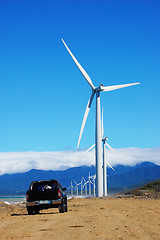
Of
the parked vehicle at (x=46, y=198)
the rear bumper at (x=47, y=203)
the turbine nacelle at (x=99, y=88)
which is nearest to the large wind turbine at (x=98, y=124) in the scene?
the turbine nacelle at (x=99, y=88)

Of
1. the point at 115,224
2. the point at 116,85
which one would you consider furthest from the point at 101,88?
the point at 115,224

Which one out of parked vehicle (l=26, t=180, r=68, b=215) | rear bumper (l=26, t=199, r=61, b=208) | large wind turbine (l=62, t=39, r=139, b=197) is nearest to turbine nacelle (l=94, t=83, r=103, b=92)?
large wind turbine (l=62, t=39, r=139, b=197)

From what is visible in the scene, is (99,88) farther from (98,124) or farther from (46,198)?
(46,198)

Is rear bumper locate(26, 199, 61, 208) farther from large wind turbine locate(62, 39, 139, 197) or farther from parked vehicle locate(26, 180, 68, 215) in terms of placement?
large wind turbine locate(62, 39, 139, 197)

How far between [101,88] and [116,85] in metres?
2.91

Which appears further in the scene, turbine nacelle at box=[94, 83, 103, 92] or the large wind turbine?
turbine nacelle at box=[94, 83, 103, 92]

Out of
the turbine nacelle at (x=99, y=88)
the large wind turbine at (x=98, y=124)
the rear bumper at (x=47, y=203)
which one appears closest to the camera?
the rear bumper at (x=47, y=203)

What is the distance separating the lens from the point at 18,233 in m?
13.9

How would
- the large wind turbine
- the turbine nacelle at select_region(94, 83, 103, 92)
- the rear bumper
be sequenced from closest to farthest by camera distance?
the rear bumper → the large wind turbine → the turbine nacelle at select_region(94, 83, 103, 92)

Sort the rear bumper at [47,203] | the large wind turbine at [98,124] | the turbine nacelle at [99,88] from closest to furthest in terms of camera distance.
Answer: the rear bumper at [47,203], the large wind turbine at [98,124], the turbine nacelle at [99,88]

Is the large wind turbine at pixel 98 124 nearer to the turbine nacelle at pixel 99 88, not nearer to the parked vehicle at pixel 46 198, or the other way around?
the turbine nacelle at pixel 99 88

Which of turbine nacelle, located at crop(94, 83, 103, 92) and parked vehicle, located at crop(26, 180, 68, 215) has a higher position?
turbine nacelle, located at crop(94, 83, 103, 92)

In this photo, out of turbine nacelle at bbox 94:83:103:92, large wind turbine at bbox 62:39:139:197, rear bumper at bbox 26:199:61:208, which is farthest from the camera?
turbine nacelle at bbox 94:83:103:92

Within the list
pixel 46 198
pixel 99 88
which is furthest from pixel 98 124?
pixel 46 198
